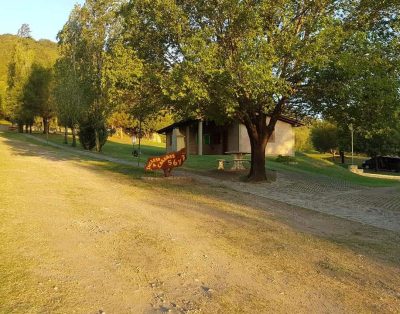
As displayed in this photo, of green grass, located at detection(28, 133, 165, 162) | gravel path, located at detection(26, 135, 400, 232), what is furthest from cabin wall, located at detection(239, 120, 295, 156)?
gravel path, located at detection(26, 135, 400, 232)

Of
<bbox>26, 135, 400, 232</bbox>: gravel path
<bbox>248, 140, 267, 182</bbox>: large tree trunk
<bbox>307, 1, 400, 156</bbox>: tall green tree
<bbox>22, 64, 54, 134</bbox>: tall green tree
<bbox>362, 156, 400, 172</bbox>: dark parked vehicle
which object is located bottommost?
<bbox>362, 156, 400, 172</bbox>: dark parked vehicle

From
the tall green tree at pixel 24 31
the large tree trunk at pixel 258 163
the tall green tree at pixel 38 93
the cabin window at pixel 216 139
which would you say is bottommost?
the large tree trunk at pixel 258 163

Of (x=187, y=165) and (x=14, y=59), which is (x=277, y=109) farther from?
(x=14, y=59)

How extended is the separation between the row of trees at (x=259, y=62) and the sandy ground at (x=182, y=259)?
17.6ft

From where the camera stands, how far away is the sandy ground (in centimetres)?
486

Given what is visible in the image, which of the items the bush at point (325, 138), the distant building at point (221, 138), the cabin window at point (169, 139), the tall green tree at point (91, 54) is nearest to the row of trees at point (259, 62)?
the tall green tree at point (91, 54)

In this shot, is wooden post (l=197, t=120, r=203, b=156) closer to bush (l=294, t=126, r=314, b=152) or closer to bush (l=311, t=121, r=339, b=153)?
bush (l=311, t=121, r=339, b=153)

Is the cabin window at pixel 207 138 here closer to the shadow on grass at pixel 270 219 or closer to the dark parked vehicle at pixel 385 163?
the shadow on grass at pixel 270 219

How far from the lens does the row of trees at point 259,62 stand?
47.7 feet

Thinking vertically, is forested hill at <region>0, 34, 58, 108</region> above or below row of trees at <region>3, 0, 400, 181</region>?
above

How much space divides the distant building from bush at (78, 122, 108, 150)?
798 cm

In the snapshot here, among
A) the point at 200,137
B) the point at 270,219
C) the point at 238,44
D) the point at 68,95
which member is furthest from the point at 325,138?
the point at 270,219

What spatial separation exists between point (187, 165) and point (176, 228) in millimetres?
17416

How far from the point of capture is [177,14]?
51.8 ft
